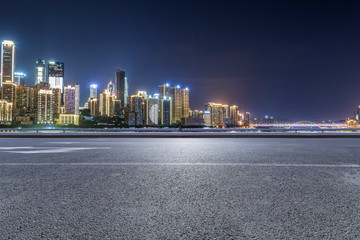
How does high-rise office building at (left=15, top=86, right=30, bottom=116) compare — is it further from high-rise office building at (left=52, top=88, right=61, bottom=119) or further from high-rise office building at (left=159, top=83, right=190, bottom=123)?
high-rise office building at (left=159, top=83, right=190, bottom=123)

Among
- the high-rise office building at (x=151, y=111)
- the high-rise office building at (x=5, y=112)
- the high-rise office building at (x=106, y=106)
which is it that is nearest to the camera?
the high-rise office building at (x=5, y=112)

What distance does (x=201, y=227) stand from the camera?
3109 mm

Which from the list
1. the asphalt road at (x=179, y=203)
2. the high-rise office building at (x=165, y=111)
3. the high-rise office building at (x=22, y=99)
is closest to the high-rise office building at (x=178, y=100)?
the high-rise office building at (x=165, y=111)

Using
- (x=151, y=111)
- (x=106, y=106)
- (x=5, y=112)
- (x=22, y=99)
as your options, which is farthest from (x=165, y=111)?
(x=22, y=99)

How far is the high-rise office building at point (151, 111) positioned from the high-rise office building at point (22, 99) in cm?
7356

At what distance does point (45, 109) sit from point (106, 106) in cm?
4438

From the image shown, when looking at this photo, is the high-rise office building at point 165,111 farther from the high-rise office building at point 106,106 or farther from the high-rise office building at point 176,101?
the high-rise office building at point 106,106

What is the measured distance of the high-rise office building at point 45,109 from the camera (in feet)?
508

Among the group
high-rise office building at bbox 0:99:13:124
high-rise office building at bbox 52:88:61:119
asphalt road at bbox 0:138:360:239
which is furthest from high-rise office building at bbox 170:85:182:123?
asphalt road at bbox 0:138:360:239

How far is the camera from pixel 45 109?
6166 inches

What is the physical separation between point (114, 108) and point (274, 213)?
198 meters

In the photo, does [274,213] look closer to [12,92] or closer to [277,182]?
[277,182]

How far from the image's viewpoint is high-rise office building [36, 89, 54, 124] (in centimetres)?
15475

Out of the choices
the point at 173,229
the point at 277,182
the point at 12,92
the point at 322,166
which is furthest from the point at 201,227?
the point at 12,92
